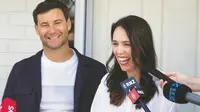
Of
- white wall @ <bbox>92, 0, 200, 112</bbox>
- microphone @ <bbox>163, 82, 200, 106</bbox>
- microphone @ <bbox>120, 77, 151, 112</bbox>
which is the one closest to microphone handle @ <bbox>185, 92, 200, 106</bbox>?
microphone @ <bbox>163, 82, 200, 106</bbox>

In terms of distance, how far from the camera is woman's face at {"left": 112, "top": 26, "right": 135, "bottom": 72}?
5.94 feet

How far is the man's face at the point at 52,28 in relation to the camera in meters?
2.23

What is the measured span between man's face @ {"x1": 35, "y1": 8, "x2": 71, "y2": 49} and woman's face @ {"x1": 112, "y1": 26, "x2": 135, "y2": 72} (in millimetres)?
466

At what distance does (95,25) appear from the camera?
287cm

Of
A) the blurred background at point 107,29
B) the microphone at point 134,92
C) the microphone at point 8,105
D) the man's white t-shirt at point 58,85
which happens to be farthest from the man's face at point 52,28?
the microphone at point 134,92

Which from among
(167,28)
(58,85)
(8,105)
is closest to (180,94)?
(58,85)

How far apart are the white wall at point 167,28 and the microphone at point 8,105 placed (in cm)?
82

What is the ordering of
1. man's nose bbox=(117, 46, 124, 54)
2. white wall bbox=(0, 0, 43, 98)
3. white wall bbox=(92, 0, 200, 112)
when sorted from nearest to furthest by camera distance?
man's nose bbox=(117, 46, 124, 54) < white wall bbox=(92, 0, 200, 112) < white wall bbox=(0, 0, 43, 98)

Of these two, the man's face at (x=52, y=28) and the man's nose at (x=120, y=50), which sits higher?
the man's face at (x=52, y=28)

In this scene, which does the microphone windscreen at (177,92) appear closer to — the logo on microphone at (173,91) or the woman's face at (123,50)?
the logo on microphone at (173,91)

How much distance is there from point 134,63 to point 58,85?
0.55m

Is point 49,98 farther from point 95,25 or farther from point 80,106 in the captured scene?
point 95,25

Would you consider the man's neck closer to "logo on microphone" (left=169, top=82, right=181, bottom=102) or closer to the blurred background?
the blurred background

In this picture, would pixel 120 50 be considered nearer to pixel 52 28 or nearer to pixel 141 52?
pixel 141 52
